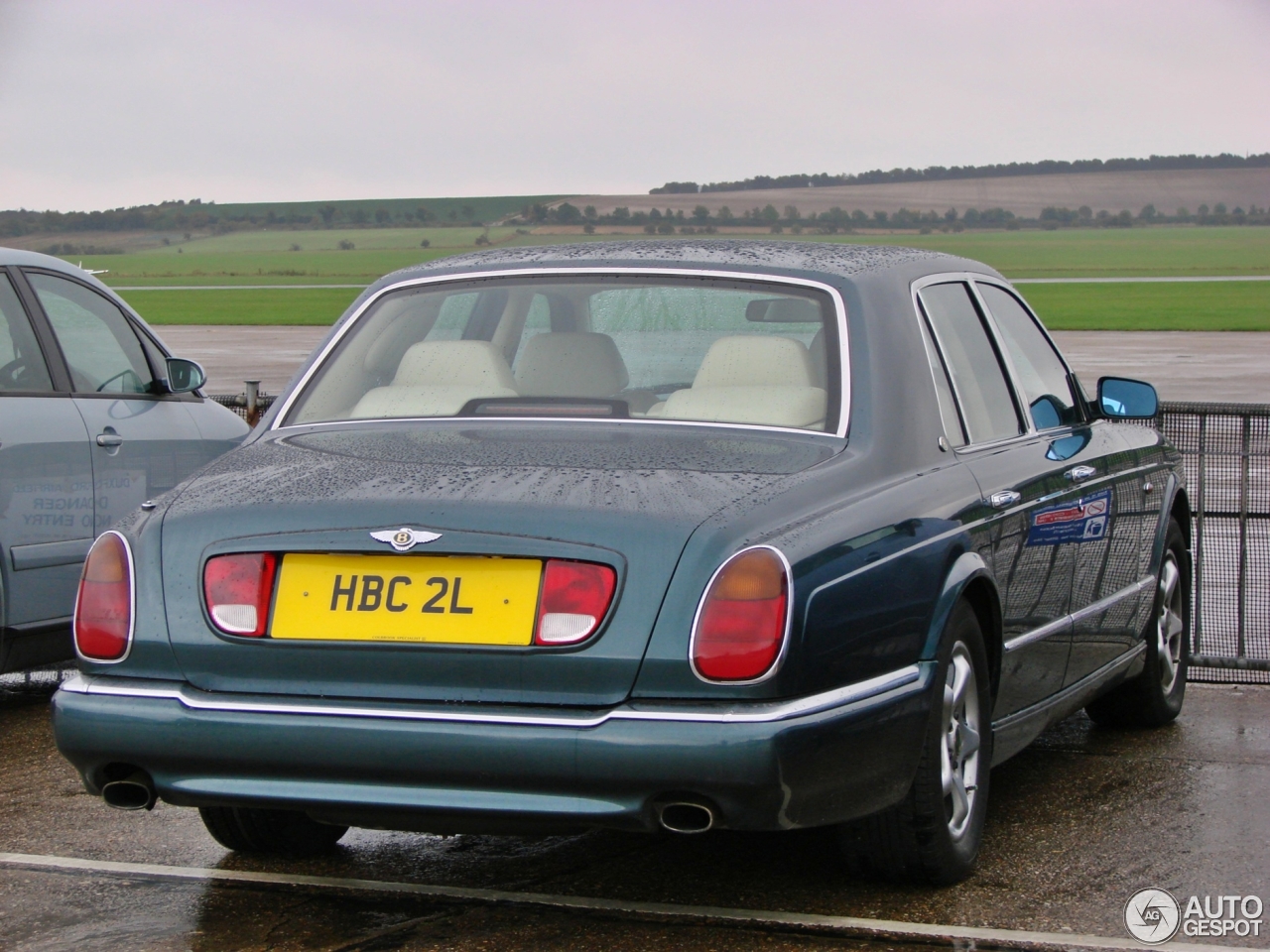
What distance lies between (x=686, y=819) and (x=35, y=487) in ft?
12.2

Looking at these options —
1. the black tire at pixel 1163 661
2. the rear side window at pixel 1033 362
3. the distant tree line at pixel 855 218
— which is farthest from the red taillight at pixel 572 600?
the distant tree line at pixel 855 218

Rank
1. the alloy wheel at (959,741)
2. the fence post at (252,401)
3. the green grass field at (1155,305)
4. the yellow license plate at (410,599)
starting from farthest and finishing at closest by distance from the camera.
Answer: the green grass field at (1155,305) → the fence post at (252,401) → the alloy wheel at (959,741) → the yellow license plate at (410,599)

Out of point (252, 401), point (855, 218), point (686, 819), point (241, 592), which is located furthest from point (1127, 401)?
point (855, 218)

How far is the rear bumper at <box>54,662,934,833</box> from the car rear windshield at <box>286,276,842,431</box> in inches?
35.1

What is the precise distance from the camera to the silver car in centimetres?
621

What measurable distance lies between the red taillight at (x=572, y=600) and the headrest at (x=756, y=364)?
997mm

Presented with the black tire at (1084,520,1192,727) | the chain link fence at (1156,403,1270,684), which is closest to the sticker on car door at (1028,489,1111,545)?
the black tire at (1084,520,1192,727)

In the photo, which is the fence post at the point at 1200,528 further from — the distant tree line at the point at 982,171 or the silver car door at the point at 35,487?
the distant tree line at the point at 982,171

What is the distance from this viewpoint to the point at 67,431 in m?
6.43

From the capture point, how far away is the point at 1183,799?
519cm

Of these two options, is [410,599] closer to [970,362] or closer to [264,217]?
[970,362]

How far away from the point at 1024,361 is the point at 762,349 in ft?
4.90

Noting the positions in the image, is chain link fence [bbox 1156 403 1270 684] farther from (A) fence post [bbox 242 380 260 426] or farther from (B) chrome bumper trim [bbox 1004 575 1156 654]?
(A) fence post [bbox 242 380 260 426]

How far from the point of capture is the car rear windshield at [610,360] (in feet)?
13.7
